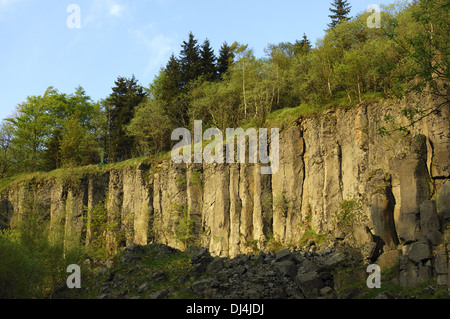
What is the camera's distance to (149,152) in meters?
54.2

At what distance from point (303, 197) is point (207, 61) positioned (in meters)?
28.3

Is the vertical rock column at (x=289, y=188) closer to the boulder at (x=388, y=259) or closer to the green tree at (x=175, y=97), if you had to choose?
the boulder at (x=388, y=259)

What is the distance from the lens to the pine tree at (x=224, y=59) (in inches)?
2334

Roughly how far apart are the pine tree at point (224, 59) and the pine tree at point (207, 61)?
818mm

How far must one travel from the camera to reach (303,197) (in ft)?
120

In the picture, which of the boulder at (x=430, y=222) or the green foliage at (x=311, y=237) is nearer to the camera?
the boulder at (x=430, y=222)

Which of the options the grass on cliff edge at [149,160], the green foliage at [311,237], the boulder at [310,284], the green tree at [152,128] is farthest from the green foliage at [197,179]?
the boulder at [310,284]

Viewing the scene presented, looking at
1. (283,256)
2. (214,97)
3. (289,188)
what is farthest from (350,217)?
(214,97)

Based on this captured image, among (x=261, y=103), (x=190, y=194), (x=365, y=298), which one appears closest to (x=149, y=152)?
(x=190, y=194)

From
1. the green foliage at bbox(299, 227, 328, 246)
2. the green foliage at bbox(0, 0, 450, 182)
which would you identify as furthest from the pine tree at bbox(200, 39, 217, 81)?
the green foliage at bbox(299, 227, 328, 246)

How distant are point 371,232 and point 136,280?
13.6 meters

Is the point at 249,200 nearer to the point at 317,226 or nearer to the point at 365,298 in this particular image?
the point at 317,226

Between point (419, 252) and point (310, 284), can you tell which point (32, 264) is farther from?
point (419, 252)

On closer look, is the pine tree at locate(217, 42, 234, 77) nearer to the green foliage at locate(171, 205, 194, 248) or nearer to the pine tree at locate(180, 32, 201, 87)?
the pine tree at locate(180, 32, 201, 87)
